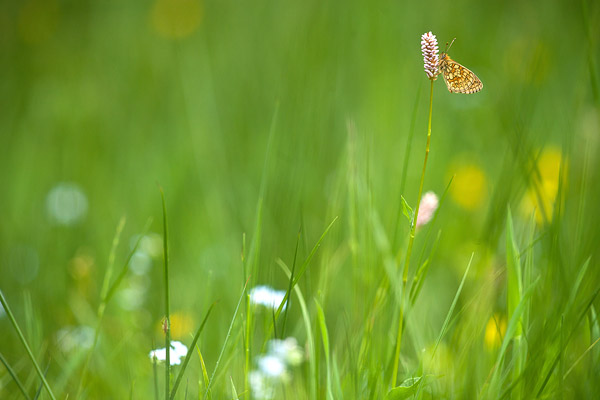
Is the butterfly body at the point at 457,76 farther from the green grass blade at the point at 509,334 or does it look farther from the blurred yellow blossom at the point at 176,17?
the blurred yellow blossom at the point at 176,17

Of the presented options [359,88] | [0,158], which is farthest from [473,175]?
[0,158]

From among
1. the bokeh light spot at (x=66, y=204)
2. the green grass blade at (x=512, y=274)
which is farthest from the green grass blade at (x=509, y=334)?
the bokeh light spot at (x=66, y=204)

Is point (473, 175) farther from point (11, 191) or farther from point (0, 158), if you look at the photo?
point (0, 158)

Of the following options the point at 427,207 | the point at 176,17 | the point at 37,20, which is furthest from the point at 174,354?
the point at 37,20

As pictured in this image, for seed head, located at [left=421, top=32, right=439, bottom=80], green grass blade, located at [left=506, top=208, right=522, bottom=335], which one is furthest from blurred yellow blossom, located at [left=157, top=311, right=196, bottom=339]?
seed head, located at [left=421, top=32, right=439, bottom=80]

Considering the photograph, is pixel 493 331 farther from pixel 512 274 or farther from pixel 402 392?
pixel 402 392

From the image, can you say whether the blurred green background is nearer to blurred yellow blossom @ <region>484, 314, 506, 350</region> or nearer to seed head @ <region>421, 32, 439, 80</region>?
blurred yellow blossom @ <region>484, 314, 506, 350</region>
